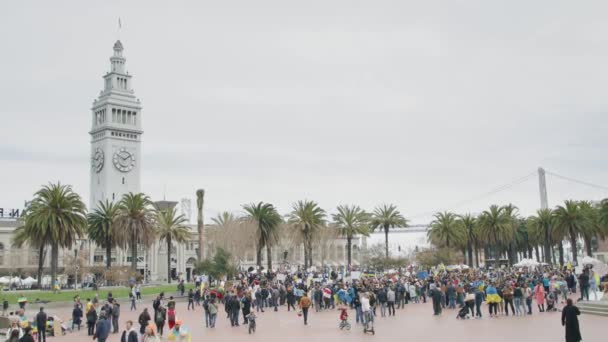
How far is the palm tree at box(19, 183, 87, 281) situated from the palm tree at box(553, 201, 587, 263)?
1920 inches

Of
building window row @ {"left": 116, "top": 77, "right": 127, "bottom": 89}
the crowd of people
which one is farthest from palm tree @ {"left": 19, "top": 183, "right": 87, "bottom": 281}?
building window row @ {"left": 116, "top": 77, "right": 127, "bottom": 89}

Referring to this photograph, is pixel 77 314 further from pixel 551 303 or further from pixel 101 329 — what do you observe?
pixel 551 303

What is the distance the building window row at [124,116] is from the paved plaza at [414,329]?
107 m

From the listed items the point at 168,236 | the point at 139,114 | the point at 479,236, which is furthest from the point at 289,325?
the point at 139,114

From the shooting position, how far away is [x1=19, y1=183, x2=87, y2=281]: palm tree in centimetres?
5231

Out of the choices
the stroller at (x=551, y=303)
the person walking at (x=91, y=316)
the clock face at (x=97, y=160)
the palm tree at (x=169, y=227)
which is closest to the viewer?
the person walking at (x=91, y=316)

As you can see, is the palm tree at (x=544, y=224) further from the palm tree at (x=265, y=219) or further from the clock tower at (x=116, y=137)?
the clock tower at (x=116, y=137)

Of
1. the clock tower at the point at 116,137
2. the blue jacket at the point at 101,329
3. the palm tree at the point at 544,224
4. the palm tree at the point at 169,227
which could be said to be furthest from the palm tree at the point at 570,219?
the clock tower at the point at 116,137

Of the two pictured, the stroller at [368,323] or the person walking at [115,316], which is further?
the person walking at [115,316]

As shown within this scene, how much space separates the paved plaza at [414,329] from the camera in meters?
20.8

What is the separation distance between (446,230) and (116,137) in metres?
78.8

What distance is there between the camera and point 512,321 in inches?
971

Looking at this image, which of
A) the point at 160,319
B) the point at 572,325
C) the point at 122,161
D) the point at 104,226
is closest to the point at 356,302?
the point at 160,319

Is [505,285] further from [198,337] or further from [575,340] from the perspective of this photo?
[198,337]
